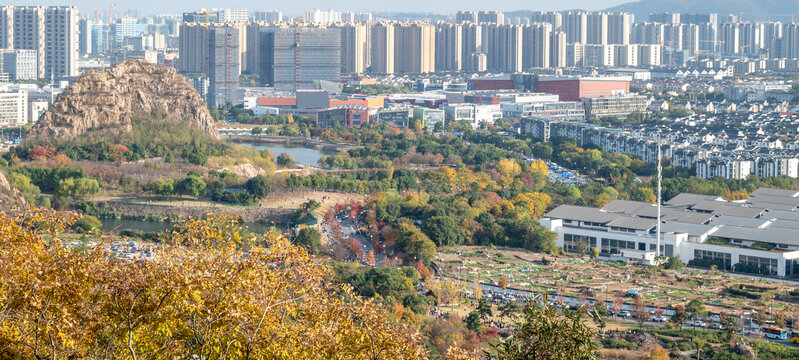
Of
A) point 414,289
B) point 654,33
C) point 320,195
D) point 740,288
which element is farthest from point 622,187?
point 654,33

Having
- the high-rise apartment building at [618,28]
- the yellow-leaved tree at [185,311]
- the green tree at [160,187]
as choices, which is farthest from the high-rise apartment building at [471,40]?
the yellow-leaved tree at [185,311]

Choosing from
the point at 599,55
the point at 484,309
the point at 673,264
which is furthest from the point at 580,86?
the point at 484,309

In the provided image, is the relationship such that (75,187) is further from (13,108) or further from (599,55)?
(599,55)

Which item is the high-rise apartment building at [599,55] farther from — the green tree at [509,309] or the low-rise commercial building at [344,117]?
the green tree at [509,309]

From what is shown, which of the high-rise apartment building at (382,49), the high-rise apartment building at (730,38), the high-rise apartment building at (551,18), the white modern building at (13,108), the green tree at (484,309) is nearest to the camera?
the green tree at (484,309)

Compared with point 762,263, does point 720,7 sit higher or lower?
higher

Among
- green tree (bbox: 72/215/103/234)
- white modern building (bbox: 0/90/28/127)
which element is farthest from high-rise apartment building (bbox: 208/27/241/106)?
green tree (bbox: 72/215/103/234)
